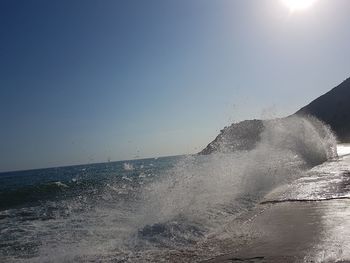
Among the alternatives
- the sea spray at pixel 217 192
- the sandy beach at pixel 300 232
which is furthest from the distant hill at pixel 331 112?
the sandy beach at pixel 300 232

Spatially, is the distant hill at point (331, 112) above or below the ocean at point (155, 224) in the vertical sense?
above

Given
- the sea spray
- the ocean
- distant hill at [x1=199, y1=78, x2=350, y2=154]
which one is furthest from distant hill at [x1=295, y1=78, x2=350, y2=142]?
the ocean

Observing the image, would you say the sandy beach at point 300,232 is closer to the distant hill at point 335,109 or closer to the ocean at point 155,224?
the ocean at point 155,224

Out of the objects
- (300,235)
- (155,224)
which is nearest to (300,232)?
(300,235)

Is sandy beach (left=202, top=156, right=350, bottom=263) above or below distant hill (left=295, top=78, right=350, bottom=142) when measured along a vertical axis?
below

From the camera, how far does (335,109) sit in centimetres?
10750

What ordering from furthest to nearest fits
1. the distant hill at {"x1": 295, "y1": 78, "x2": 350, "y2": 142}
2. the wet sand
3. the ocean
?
1. the distant hill at {"x1": 295, "y1": 78, "x2": 350, "y2": 142}
2. the ocean
3. the wet sand

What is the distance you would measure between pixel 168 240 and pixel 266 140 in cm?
3721

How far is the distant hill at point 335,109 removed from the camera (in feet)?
322

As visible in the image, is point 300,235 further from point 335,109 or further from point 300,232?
point 335,109

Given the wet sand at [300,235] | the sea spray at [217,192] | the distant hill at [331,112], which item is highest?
the distant hill at [331,112]

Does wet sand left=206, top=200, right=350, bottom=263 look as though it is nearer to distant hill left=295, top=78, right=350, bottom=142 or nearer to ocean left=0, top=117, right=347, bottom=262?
ocean left=0, top=117, right=347, bottom=262

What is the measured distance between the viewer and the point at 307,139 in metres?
40.3

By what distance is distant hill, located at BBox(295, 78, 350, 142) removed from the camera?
322 ft
